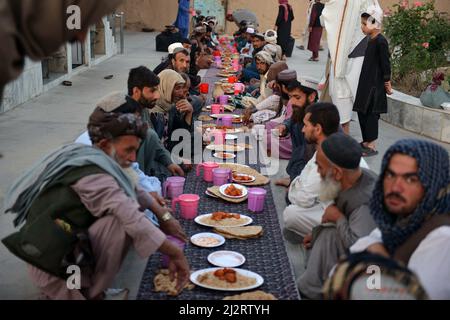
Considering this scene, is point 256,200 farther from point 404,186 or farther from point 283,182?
point 404,186

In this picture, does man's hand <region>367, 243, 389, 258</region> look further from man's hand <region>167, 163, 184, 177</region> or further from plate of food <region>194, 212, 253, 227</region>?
man's hand <region>167, 163, 184, 177</region>

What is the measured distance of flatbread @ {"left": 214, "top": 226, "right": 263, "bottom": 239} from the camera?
3936 mm

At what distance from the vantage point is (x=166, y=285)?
3.25 meters

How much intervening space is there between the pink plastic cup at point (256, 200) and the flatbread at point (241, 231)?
16.5 inches

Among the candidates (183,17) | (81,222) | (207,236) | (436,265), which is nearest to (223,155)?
(207,236)

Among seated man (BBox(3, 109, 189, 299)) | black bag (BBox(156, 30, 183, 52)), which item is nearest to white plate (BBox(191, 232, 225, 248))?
seated man (BBox(3, 109, 189, 299))

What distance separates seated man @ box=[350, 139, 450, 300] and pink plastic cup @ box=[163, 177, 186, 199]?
2.23m

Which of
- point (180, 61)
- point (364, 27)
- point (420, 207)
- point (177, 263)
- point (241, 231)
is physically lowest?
point (241, 231)

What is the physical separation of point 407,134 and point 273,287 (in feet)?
16.3

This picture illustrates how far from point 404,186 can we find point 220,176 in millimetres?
2587

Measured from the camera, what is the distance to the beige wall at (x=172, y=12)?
2000 cm

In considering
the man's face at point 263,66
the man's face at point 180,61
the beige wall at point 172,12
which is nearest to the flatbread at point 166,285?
the man's face at point 180,61
